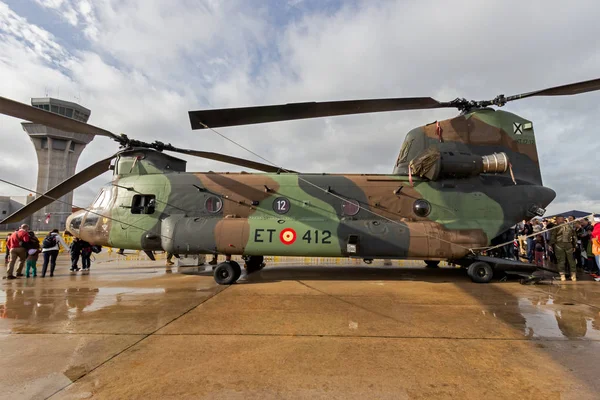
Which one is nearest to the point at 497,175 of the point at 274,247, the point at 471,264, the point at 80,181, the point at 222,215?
the point at 471,264

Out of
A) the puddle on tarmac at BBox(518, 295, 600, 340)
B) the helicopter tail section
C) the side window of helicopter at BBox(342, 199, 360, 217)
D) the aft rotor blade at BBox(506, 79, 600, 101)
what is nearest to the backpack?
the side window of helicopter at BBox(342, 199, 360, 217)

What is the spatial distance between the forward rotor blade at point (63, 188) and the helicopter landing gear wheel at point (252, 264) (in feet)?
16.9

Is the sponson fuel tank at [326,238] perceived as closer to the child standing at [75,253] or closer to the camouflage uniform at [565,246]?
the camouflage uniform at [565,246]

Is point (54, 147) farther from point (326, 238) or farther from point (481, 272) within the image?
point (481, 272)

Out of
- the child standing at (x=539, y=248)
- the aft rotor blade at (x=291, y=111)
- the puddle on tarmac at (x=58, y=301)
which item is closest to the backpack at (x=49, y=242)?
the puddle on tarmac at (x=58, y=301)

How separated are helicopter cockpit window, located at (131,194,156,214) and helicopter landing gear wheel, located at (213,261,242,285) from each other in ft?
9.15

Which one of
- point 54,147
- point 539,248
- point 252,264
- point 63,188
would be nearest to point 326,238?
point 252,264

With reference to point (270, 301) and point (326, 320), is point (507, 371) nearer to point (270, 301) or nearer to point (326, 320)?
point (326, 320)

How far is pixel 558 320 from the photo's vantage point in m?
4.56

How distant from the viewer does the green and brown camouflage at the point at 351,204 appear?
7.70m

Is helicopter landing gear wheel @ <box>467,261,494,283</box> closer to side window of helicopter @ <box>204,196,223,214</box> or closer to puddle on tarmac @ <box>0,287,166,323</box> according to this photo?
side window of helicopter @ <box>204,196,223,214</box>

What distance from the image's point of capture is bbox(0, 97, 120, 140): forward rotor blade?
17.8 ft

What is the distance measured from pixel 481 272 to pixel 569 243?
9.51ft

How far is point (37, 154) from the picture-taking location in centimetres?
8950
